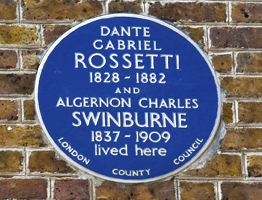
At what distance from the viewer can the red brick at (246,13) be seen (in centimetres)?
188

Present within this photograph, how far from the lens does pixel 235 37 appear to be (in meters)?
1.87

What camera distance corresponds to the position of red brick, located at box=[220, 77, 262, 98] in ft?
6.00

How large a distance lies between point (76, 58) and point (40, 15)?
0.22m

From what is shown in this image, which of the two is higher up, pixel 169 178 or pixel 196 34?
pixel 196 34

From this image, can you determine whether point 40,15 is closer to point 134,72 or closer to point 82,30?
point 82,30

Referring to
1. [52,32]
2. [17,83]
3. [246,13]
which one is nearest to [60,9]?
[52,32]

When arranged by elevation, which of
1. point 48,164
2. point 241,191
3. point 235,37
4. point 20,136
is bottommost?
point 241,191

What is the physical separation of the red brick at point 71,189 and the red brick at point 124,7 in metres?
0.64

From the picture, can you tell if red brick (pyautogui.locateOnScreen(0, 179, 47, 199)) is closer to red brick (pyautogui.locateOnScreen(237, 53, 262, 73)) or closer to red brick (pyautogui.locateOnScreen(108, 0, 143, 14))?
red brick (pyautogui.locateOnScreen(108, 0, 143, 14))

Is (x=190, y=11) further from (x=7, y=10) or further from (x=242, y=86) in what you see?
(x=7, y=10)

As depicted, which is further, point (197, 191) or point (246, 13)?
point (246, 13)

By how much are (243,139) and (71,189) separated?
2.13 ft

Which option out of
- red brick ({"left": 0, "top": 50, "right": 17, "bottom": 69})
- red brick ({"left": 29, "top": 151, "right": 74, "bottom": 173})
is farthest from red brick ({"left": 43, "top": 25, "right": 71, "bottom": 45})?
red brick ({"left": 29, "top": 151, "right": 74, "bottom": 173})

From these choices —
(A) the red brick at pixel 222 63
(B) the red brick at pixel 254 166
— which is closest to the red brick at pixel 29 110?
(A) the red brick at pixel 222 63
